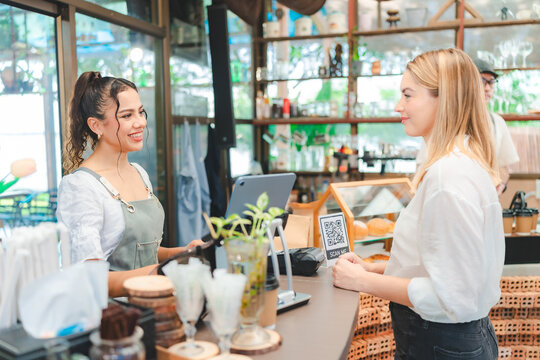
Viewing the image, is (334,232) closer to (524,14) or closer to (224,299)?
(224,299)

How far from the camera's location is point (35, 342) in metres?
1.01

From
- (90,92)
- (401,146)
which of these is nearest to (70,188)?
(90,92)

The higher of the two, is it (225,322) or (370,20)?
(370,20)

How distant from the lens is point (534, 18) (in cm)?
465

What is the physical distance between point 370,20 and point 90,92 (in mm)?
3822

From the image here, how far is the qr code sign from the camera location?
83.7 inches

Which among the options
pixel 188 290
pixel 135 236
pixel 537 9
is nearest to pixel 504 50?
pixel 537 9

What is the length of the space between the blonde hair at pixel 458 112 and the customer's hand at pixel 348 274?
0.43 m

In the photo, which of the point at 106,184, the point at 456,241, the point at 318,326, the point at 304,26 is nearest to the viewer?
the point at 456,241

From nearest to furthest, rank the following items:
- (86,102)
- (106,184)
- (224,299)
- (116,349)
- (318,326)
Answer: (116,349)
(224,299)
(318,326)
(106,184)
(86,102)

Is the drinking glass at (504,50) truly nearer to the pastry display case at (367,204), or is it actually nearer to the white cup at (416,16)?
the white cup at (416,16)

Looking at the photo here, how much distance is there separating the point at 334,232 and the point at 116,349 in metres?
1.36

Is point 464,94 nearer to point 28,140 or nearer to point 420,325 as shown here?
point 420,325

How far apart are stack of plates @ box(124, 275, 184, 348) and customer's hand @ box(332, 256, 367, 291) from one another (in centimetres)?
69
